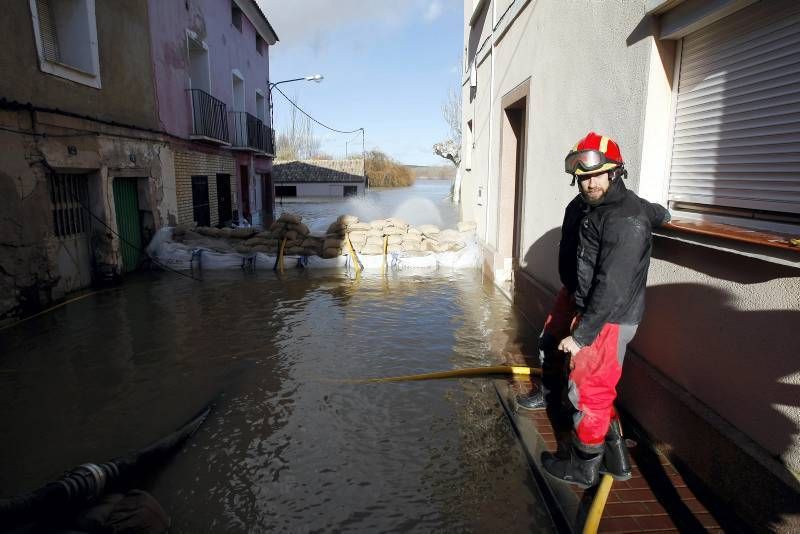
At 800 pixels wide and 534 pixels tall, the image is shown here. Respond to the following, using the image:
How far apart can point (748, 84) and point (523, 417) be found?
8.21ft

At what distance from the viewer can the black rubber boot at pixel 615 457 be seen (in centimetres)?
276

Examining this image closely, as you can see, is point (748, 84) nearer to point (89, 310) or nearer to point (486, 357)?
point (486, 357)

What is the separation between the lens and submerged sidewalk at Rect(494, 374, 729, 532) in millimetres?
2387

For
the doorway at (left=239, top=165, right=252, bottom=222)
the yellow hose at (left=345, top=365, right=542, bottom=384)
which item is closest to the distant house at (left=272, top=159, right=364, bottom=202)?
the doorway at (left=239, top=165, right=252, bottom=222)

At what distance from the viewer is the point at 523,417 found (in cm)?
353

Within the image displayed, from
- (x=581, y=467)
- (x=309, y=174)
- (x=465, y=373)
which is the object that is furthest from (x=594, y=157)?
(x=309, y=174)

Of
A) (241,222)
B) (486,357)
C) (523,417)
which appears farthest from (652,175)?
(241,222)

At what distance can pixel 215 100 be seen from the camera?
1320cm

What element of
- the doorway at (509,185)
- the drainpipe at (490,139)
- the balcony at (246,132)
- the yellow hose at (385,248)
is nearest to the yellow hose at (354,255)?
the yellow hose at (385,248)

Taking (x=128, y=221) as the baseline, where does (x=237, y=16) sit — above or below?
above

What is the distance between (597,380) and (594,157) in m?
1.19

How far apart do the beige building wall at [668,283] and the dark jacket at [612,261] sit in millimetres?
385

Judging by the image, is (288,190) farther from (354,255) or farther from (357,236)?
(354,255)

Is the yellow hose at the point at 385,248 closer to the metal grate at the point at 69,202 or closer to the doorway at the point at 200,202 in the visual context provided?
the metal grate at the point at 69,202
